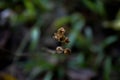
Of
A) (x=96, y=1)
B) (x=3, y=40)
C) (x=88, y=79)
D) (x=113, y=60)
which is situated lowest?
(x=88, y=79)

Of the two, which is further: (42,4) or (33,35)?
(42,4)

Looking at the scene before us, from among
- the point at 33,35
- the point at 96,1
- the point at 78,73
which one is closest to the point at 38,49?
the point at 33,35

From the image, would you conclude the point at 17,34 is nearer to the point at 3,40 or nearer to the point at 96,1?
the point at 3,40

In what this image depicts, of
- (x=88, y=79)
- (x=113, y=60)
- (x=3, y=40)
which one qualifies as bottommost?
(x=88, y=79)

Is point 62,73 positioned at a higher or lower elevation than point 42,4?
lower

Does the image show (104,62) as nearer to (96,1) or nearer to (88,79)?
(88,79)

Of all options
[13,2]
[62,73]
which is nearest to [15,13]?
[13,2]
